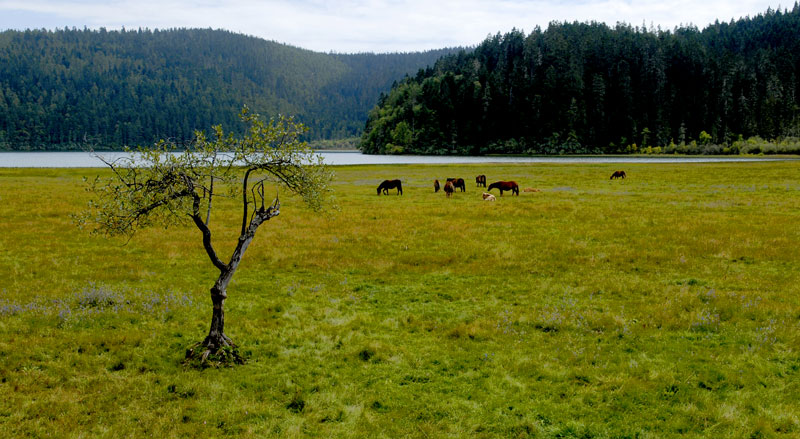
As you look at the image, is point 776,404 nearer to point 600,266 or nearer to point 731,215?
point 600,266

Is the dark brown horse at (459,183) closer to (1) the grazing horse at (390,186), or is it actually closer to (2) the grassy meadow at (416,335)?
(1) the grazing horse at (390,186)

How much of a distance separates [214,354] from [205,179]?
4.81 metres

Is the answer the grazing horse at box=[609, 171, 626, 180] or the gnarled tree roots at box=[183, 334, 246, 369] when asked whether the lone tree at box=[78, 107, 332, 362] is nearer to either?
the gnarled tree roots at box=[183, 334, 246, 369]

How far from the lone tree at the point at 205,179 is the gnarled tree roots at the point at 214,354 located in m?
0.03

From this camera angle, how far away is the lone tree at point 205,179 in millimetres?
10805

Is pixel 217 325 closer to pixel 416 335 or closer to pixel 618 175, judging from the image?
pixel 416 335

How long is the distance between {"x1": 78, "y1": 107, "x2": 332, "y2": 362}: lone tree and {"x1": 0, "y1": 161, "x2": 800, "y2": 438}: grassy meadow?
259 centimetres

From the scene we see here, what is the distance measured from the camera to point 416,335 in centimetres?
1442

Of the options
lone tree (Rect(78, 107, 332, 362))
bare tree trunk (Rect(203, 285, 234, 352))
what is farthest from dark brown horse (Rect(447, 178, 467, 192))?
bare tree trunk (Rect(203, 285, 234, 352))

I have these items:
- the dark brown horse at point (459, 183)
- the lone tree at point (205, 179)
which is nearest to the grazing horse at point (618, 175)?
the dark brown horse at point (459, 183)

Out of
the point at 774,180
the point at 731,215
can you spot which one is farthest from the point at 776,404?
the point at 774,180

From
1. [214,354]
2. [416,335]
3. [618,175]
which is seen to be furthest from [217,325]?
[618,175]

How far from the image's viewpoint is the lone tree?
10805 millimetres

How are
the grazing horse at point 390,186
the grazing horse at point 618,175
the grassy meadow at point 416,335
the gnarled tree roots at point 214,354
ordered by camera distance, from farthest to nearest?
the grazing horse at point 618,175 < the grazing horse at point 390,186 < the gnarled tree roots at point 214,354 < the grassy meadow at point 416,335
